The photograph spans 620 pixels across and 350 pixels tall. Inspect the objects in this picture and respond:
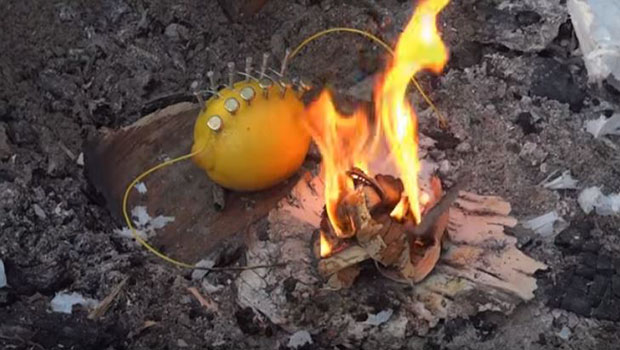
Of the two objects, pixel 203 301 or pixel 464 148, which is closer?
pixel 203 301

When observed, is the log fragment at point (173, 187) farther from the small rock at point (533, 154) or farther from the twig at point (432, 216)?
the small rock at point (533, 154)

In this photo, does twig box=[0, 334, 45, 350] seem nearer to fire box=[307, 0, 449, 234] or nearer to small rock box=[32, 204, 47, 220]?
small rock box=[32, 204, 47, 220]

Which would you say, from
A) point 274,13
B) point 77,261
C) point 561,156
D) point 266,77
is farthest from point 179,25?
point 561,156

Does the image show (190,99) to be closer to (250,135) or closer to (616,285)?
(250,135)

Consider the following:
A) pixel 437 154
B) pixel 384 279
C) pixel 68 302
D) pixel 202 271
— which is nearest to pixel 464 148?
pixel 437 154

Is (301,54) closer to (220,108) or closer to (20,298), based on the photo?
(220,108)
